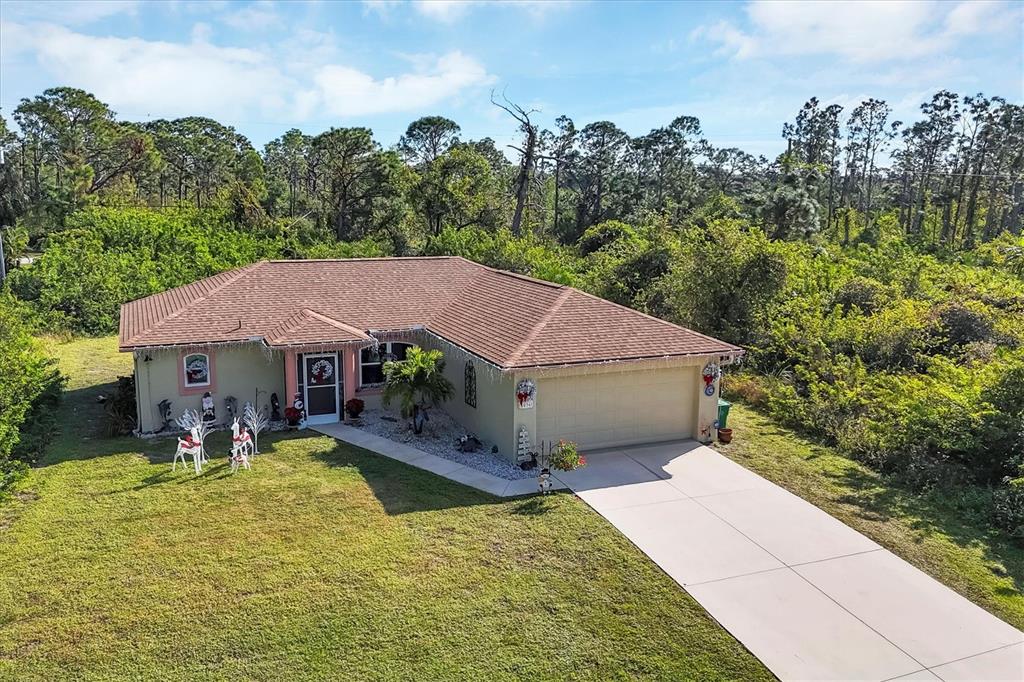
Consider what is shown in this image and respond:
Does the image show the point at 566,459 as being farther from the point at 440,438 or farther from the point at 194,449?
the point at 194,449

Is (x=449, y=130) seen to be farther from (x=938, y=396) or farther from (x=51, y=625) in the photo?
(x=51, y=625)

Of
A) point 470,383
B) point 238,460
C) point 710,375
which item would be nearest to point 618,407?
point 710,375

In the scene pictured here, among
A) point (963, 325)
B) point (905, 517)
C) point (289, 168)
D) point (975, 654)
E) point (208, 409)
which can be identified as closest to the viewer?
point (975, 654)

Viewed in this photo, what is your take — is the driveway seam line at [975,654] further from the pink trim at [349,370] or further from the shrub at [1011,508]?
the pink trim at [349,370]

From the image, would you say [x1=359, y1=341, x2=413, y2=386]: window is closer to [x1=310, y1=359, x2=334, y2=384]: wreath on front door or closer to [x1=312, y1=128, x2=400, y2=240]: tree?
[x1=310, y1=359, x2=334, y2=384]: wreath on front door

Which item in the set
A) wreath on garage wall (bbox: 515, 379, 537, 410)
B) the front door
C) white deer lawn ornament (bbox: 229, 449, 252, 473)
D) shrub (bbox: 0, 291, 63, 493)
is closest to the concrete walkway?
the front door

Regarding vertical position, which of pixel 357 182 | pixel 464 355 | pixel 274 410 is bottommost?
pixel 274 410
